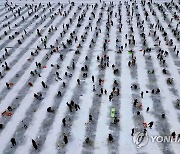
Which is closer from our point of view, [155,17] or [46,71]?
[46,71]

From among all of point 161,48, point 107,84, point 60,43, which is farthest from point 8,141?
point 161,48

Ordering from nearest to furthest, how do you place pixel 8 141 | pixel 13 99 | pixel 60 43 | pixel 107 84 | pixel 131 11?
pixel 8 141
pixel 13 99
pixel 107 84
pixel 60 43
pixel 131 11

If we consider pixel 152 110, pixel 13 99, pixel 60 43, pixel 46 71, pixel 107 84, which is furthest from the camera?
pixel 60 43

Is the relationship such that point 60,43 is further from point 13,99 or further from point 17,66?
point 13,99

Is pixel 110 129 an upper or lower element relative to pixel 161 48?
lower

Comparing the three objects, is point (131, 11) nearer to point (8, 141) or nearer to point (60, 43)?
point (60, 43)

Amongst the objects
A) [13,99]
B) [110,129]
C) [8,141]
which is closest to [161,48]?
[110,129]

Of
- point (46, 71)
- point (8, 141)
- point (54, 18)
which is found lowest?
point (8, 141)
